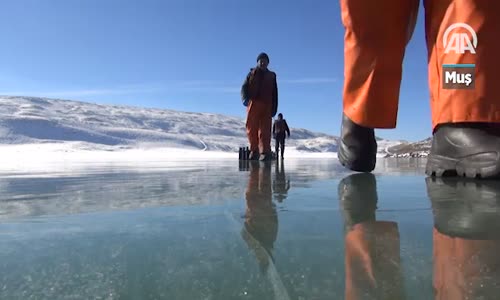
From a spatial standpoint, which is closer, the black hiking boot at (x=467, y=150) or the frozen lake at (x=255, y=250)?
the frozen lake at (x=255, y=250)

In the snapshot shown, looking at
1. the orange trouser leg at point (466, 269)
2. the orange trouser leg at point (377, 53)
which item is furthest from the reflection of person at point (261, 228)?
the orange trouser leg at point (377, 53)

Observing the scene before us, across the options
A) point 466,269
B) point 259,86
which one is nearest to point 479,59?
point 466,269

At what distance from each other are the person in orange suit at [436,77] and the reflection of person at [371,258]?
98 cm

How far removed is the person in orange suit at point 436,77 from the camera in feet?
5.74

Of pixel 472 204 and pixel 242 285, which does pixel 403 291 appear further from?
pixel 472 204

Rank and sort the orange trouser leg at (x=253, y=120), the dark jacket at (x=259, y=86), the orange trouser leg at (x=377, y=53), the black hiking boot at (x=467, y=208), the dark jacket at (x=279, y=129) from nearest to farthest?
the black hiking boot at (x=467, y=208) < the orange trouser leg at (x=377, y=53) < the dark jacket at (x=259, y=86) < the orange trouser leg at (x=253, y=120) < the dark jacket at (x=279, y=129)

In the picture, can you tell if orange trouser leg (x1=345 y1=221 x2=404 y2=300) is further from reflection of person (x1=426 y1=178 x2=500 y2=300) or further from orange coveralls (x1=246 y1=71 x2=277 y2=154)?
orange coveralls (x1=246 y1=71 x2=277 y2=154)

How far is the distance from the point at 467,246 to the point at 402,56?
5.14 ft

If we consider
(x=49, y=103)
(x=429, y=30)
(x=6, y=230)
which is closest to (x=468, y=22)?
(x=429, y=30)

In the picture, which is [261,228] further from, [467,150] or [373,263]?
[467,150]

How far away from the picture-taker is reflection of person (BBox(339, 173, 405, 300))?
528 millimetres

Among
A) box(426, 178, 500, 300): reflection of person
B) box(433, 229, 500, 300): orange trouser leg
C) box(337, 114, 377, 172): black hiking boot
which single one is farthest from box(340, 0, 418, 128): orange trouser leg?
box(433, 229, 500, 300): orange trouser leg

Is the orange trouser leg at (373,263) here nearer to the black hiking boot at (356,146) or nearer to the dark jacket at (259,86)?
the black hiking boot at (356,146)

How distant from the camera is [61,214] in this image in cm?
118
